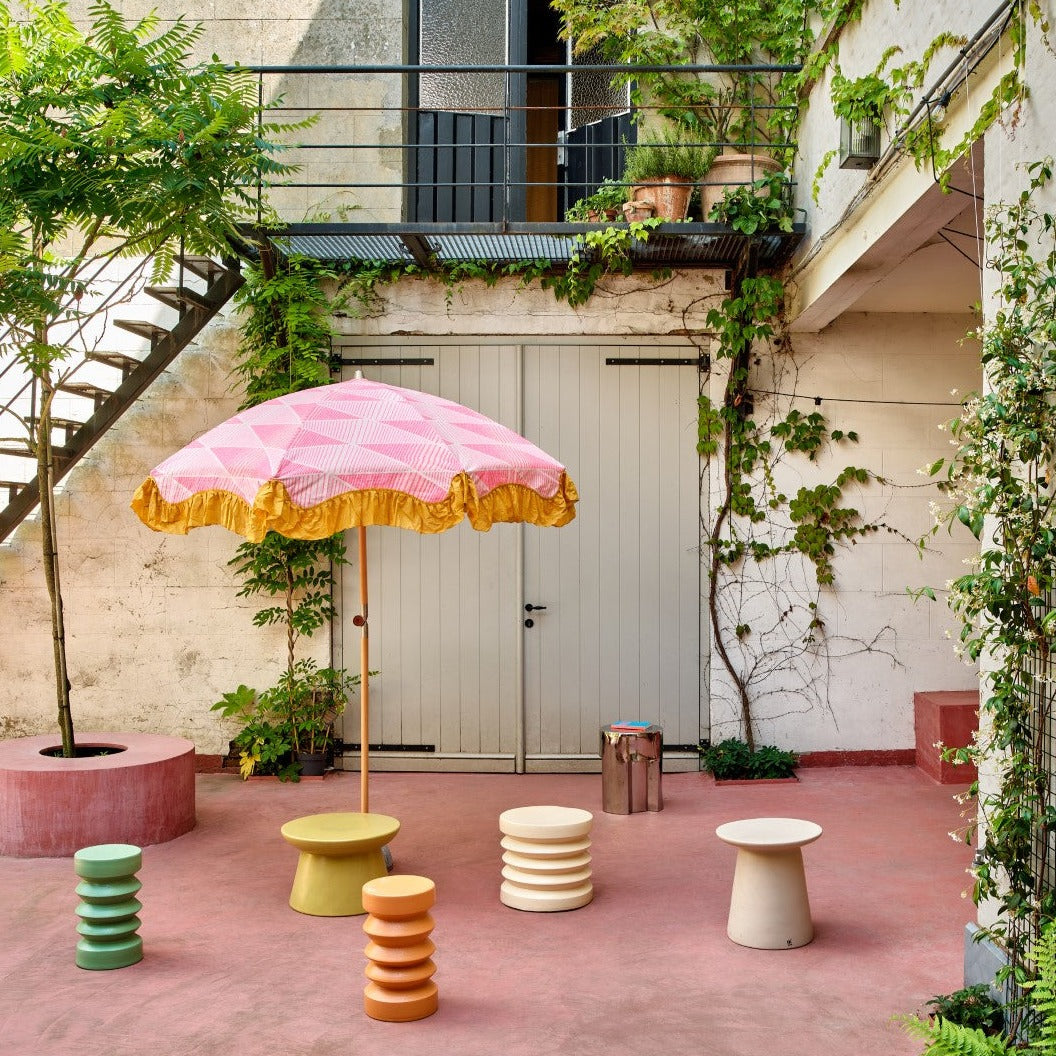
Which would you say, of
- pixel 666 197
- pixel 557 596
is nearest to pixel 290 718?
pixel 557 596

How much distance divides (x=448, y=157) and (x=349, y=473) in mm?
4852

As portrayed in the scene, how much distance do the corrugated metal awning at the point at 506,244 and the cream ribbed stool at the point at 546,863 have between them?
12.5 feet

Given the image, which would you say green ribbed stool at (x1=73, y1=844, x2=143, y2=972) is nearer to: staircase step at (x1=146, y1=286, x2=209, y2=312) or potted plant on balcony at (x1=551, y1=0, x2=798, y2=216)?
staircase step at (x1=146, y1=286, x2=209, y2=312)

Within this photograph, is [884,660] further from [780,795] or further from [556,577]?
[556,577]

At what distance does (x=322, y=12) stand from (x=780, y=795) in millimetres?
6310

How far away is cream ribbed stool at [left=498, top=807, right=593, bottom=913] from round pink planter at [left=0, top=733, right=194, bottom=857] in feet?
6.70

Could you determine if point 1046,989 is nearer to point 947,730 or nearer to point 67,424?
point 947,730

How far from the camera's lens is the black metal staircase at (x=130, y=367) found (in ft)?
23.9

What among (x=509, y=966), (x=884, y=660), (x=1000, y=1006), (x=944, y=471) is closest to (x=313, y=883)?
(x=509, y=966)

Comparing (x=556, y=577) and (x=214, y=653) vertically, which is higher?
(x=556, y=577)

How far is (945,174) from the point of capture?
4.40 metres

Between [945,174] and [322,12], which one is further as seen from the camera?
[322,12]

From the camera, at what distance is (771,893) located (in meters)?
4.68

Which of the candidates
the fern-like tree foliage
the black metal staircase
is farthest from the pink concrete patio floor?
the black metal staircase
